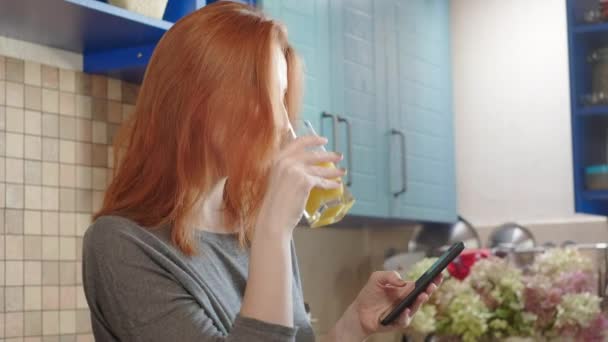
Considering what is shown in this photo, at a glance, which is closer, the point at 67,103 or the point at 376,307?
the point at 376,307

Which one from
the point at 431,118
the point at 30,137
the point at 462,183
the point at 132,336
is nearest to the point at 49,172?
the point at 30,137

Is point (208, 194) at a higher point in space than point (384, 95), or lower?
lower

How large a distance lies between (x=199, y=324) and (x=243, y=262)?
0.73ft

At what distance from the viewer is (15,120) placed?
2.10m

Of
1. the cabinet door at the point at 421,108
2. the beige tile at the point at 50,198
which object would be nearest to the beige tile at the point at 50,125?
the beige tile at the point at 50,198

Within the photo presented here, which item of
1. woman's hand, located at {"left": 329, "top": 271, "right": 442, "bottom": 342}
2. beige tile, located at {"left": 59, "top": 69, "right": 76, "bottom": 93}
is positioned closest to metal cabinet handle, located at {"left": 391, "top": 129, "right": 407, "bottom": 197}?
beige tile, located at {"left": 59, "top": 69, "right": 76, "bottom": 93}

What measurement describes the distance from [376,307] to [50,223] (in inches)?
38.3

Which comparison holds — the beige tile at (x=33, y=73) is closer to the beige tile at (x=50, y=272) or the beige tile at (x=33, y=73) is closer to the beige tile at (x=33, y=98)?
the beige tile at (x=33, y=98)

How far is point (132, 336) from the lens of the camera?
1.17 m

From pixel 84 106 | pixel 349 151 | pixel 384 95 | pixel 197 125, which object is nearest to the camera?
pixel 197 125

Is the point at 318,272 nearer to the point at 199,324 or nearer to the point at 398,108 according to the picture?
the point at 398,108

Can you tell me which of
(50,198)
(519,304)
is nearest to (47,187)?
(50,198)

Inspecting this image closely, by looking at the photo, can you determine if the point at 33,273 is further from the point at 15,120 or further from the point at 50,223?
the point at 15,120

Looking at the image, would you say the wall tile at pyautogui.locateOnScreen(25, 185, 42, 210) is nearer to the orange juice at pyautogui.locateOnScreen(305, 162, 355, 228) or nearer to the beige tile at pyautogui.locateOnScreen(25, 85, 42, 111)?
the beige tile at pyautogui.locateOnScreen(25, 85, 42, 111)
